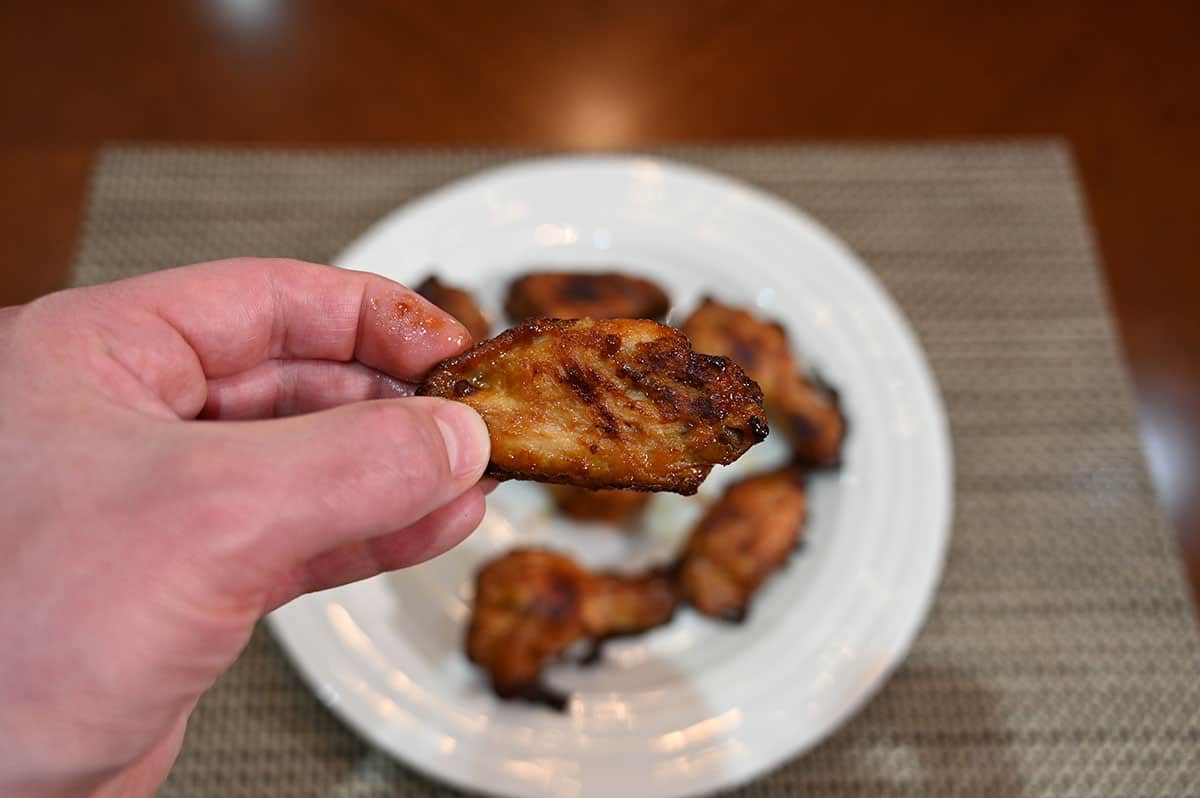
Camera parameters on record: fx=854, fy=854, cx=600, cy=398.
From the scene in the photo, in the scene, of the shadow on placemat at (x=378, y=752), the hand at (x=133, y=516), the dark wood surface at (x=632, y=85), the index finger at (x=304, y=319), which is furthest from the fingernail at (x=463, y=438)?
the dark wood surface at (x=632, y=85)

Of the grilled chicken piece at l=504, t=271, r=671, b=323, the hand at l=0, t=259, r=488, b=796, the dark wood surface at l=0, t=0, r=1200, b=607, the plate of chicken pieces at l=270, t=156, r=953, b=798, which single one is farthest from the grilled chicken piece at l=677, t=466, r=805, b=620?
the dark wood surface at l=0, t=0, r=1200, b=607

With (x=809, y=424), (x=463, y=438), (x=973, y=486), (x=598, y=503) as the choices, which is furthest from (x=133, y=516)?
(x=973, y=486)

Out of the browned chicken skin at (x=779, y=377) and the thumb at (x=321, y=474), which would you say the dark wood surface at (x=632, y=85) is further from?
the thumb at (x=321, y=474)

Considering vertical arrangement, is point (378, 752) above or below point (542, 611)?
below

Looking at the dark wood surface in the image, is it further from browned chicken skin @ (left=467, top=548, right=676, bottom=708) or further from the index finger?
browned chicken skin @ (left=467, top=548, right=676, bottom=708)

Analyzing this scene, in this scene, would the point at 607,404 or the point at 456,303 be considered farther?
the point at 456,303

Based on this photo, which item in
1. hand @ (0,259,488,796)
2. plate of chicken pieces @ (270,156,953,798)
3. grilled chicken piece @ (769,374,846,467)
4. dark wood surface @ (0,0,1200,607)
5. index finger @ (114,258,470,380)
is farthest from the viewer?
dark wood surface @ (0,0,1200,607)

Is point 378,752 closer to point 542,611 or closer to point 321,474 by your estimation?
point 542,611
